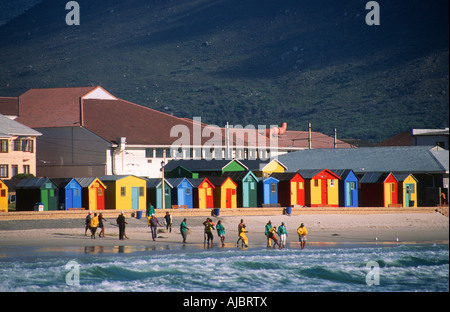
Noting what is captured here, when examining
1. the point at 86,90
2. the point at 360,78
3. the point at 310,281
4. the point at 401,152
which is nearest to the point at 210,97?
the point at 360,78

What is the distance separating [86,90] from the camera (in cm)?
8531

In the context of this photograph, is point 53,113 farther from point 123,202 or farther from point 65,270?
point 65,270

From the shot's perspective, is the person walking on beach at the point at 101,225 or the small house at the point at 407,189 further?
the small house at the point at 407,189

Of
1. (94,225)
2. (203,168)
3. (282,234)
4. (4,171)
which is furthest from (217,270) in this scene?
(4,171)

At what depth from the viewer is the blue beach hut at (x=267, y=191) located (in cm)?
5925

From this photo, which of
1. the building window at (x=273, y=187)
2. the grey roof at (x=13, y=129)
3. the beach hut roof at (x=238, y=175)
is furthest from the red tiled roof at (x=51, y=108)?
the building window at (x=273, y=187)

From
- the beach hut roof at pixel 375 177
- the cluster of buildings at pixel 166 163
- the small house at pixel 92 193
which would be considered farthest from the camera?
the beach hut roof at pixel 375 177

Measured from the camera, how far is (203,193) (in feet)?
186

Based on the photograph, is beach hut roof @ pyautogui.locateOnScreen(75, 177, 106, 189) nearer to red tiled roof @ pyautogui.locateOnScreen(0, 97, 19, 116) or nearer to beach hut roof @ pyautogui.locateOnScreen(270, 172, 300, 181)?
beach hut roof @ pyautogui.locateOnScreen(270, 172, 300, 181)

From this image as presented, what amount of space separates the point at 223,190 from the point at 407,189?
1464cm

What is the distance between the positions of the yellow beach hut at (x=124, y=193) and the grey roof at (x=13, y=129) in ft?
56.9

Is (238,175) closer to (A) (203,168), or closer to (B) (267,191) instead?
(B) (267,191)

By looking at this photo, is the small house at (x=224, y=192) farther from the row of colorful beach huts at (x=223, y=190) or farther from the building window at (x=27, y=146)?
the building window at (x=27, y=146)

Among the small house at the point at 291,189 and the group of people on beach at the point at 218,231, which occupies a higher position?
the small house at the point at 291,189
